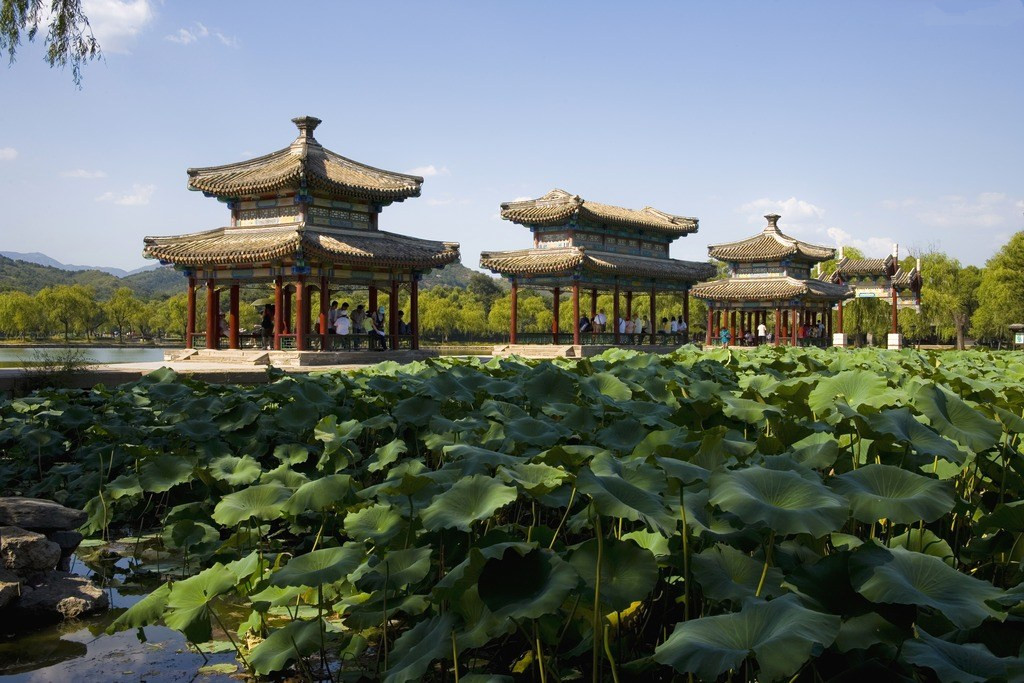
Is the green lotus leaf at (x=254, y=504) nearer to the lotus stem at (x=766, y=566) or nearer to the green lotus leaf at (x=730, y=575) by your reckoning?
the green lotus leaf at (x=730, y=575)

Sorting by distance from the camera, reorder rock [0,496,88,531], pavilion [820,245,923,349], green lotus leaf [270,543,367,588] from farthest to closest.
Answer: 1. pavilion [820,245,923,349]
2. rock [0,496,88,531]
3. green lotus leaf [270,543,367,588]

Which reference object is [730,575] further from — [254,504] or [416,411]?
[416,411]

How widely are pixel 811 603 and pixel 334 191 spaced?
22.2m

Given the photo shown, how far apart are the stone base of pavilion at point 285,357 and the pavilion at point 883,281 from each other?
28.2 m

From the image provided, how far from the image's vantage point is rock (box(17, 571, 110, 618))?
3.90 meters

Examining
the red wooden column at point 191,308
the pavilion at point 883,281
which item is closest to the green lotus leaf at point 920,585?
the red wooden column at point 191,308

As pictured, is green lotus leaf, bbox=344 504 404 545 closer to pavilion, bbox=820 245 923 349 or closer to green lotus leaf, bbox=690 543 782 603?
green lotus leaf, bbox=690 543 782 603

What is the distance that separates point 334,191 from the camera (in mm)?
23031

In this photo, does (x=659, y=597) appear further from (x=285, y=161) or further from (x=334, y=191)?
(x=285, y=161)

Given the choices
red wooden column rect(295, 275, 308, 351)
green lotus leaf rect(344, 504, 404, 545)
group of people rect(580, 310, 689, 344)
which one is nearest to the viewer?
green lotus leaf rect(344, 504, 404, 545)

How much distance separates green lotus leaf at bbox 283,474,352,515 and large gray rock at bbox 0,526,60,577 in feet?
5.80

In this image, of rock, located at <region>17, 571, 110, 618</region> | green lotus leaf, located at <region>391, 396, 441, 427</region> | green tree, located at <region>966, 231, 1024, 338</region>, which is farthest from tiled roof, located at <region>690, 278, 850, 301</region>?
rock, located at <region>17, 571, 110, 618</region>

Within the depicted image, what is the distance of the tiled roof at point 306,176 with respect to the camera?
22.4 m

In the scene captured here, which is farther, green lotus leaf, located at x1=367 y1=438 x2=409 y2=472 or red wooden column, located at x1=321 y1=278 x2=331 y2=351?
red wooden column, located at x1=321 y1=278 x2=331 y2=351
